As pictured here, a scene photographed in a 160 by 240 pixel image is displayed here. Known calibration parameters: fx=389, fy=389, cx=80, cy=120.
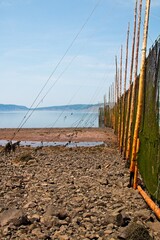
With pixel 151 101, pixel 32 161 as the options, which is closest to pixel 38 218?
pixel 151 101

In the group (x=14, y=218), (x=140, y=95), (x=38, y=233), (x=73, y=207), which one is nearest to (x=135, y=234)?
(x=38, y=233)

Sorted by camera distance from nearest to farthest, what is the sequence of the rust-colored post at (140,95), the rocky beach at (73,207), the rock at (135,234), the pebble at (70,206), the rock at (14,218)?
the rock at (135,234)
the rocky beach at (73,207)
the pebble at (70,206)
the rock at (14,218)
the rust-colored post at (140,95)

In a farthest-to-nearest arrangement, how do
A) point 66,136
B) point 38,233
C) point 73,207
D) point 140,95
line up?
point 66,136
point 140,95
point 73,207
point 38,233

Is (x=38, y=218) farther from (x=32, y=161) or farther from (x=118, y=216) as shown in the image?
(x=32, y=161)

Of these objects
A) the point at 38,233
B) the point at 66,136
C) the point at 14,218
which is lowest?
the point at 66,136

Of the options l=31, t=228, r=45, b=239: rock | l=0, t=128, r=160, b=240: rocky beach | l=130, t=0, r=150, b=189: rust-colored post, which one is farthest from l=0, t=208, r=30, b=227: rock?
l=130, t=0, r=150, b=189: rust-colored post

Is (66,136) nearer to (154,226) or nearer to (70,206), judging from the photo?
(70,206)

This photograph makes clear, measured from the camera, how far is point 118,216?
21.7ft

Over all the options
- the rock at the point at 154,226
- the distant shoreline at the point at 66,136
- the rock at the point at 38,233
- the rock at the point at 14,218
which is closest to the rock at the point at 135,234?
the rock at the point at 154,226

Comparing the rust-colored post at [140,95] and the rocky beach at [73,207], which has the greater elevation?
the rust-colored post at [140,95]

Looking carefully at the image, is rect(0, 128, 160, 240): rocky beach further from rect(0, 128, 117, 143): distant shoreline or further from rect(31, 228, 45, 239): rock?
rect(0, 128, 117, 143): distant shoreline

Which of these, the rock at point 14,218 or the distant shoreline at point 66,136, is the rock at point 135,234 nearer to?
the rock at point 14,218

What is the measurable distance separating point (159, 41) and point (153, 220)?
3246 millimetres

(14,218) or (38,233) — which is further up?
(14,218)
